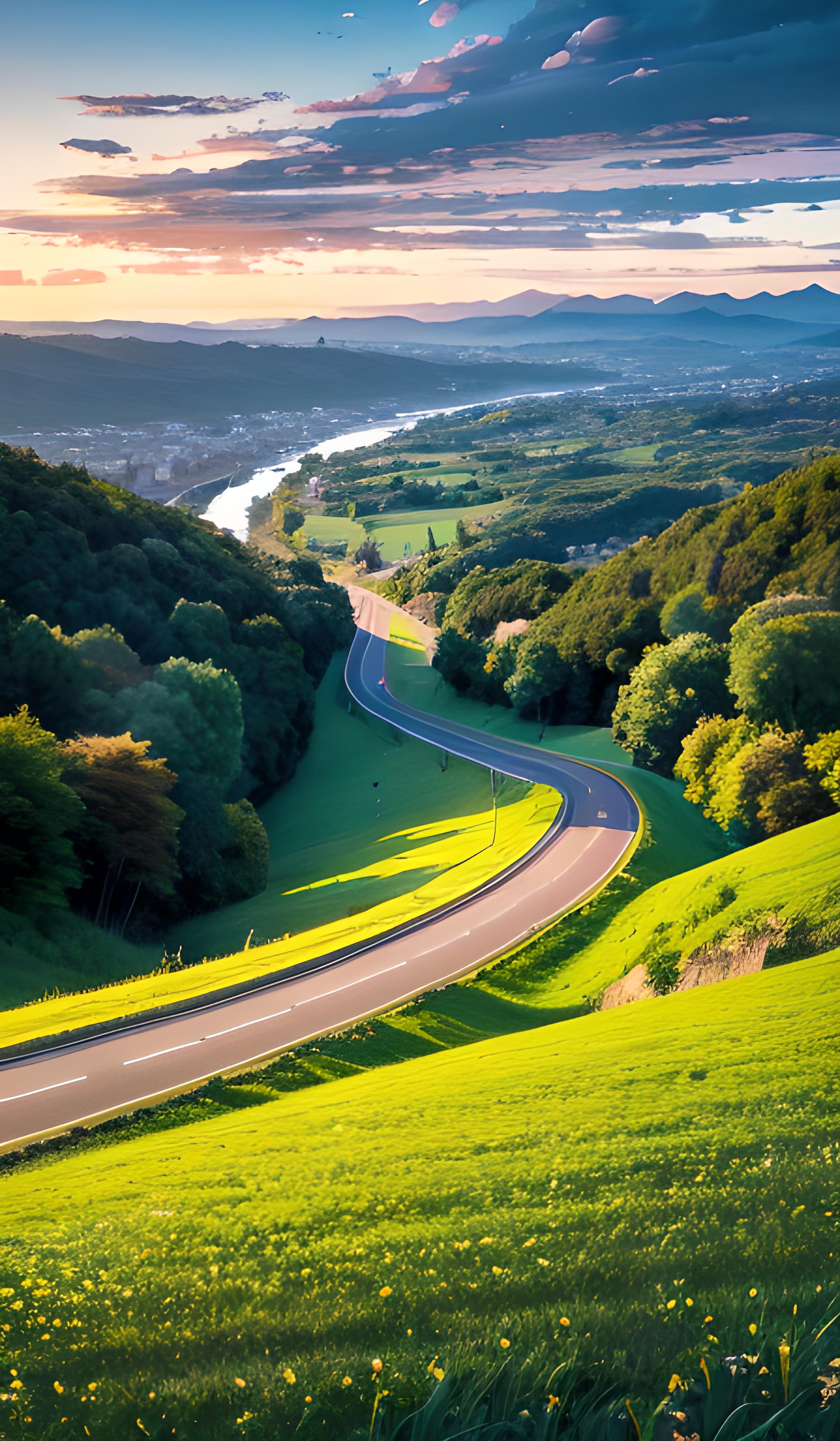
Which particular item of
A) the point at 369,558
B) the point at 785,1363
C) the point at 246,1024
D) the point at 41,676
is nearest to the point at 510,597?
the point at 41,676

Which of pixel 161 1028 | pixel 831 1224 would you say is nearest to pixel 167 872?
pixel 161 1028

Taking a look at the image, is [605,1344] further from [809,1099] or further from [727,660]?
[727,660]

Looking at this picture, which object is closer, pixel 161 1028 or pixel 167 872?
pixel 161 1028

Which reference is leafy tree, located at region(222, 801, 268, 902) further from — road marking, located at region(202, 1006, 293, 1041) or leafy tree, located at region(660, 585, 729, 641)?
leafy tree, located at region(660, 585, 729, 641)

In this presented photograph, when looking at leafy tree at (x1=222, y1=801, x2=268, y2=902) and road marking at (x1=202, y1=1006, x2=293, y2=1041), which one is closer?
road marking at (x1=202, y1=1006, x2=293, y2=1041)

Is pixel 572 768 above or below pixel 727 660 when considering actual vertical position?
below

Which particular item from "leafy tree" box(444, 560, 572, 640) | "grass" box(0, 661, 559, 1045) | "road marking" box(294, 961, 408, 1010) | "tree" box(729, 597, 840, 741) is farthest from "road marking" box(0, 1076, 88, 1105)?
"leafy tree" box(444, 560, 572, 640)
